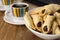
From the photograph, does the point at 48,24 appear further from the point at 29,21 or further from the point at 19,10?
the point at 19,10

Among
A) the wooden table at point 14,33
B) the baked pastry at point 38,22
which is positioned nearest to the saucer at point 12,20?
the wooden table at point 14,33

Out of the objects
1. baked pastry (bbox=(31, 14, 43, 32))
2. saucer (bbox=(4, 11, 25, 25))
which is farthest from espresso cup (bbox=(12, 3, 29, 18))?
baked pastry (bbox=(31, 14, 43, 32))

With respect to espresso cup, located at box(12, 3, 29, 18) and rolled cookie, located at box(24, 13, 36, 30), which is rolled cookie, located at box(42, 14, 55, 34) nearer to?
rolled cookie, located at box(24, 13, 36, 30)

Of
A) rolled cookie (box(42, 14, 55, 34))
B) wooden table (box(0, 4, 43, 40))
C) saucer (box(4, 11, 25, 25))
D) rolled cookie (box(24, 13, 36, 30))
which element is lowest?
wooden table (box(0, 4, 43, 40))

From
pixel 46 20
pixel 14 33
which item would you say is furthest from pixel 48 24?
pixel 14 33

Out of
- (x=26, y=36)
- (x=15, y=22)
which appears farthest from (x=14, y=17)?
(x=26, y=36)

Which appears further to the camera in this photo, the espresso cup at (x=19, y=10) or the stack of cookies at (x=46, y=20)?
the espresso cup at (x=19, y=10)

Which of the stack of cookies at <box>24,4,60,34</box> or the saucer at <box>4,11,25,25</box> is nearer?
the stack of cookies at <box>24,4,60,34</box>

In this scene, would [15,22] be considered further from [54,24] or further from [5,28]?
[54,24]

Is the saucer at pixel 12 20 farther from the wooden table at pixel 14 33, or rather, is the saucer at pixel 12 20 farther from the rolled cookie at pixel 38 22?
the rolled cookie at pixel 38 22
